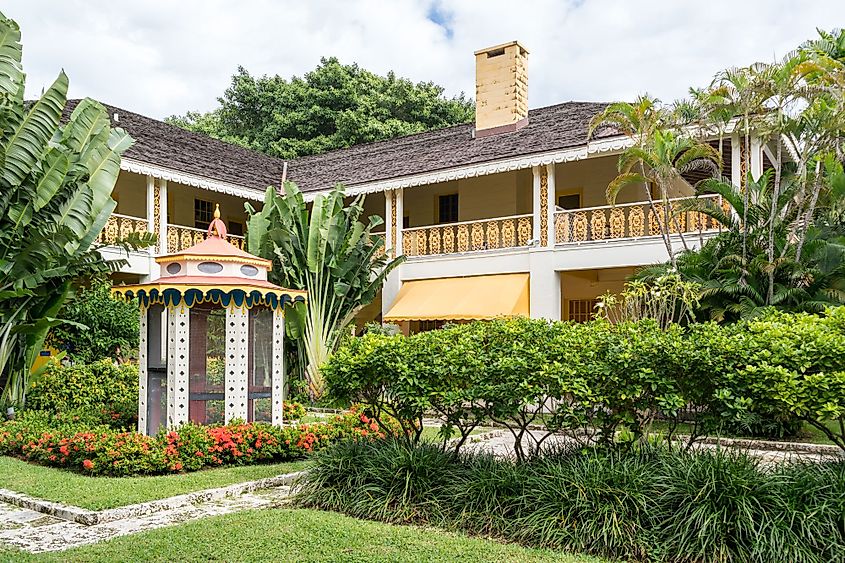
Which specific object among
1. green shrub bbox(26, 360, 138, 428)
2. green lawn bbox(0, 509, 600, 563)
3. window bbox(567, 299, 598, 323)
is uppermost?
window bbox(567, 299, 598, 323)

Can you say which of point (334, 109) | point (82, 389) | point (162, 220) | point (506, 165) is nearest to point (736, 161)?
point (506, 165)

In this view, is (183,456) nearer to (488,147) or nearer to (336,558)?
(336,558)

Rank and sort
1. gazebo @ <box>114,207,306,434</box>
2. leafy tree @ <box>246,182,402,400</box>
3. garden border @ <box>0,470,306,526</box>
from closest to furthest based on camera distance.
→ 1. garden border @ <box>0,470,306,526</box>
2. gazebo @ <box>114,207,306,434</box>
3. leafy tree @ <box>246,182,402,400</box>

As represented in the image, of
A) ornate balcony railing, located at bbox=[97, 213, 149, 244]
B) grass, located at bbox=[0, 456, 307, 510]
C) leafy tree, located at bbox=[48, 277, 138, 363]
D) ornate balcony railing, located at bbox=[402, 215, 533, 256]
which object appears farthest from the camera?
ornate balcony railing, located at bbox=[402, 215, 533, 256]

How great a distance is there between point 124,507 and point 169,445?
7.04ft

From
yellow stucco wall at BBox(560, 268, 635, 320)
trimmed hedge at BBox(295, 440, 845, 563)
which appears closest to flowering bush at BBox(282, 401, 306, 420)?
trimmed hedge at BBox(295, 440, 845, 563)

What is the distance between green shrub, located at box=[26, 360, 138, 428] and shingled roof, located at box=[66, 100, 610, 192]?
5.89 m

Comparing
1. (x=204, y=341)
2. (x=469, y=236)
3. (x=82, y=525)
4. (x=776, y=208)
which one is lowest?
(x=82, y=525)

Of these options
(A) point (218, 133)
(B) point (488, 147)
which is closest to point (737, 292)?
(B) point (488, 147)

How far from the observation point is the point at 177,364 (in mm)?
10938

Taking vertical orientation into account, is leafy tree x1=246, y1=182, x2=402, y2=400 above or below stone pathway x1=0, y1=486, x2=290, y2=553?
above

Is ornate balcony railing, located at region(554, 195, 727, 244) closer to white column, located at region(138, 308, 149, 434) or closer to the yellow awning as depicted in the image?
the yellow awning

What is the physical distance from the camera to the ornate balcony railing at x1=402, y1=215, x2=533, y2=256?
1942cm

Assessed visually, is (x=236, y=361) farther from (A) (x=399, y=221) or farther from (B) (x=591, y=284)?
(B) (x=591, y=284)
